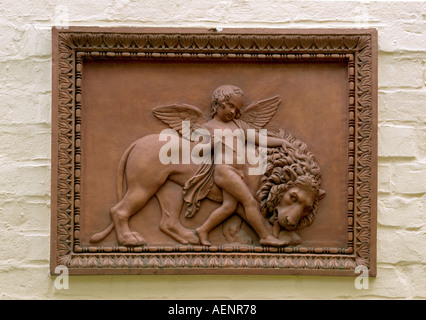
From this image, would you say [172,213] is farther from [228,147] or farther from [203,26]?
[203,26]

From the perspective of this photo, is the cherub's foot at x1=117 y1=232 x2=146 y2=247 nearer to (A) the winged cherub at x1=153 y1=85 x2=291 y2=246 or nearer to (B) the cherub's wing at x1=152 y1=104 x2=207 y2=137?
(A) the winged cherub at x1=153 y1=85 x2=291 y2=246

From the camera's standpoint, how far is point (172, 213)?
2.06 meters

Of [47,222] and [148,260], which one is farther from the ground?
[47,222]

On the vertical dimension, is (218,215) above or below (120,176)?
below

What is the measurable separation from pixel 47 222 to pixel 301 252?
937 mm

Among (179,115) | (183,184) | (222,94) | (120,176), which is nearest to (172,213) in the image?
(183,184)

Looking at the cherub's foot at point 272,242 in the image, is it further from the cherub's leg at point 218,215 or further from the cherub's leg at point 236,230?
the cherub's leg at point 218,215

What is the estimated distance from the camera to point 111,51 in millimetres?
→ 2090

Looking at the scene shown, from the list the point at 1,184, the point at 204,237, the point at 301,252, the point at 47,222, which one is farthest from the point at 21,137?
the point at 301,252

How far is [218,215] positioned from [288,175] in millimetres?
291

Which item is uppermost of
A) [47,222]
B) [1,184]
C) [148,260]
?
[1,184]

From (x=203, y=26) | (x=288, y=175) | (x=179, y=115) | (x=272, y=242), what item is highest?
(x=203, y=26)

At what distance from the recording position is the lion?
2025mm
